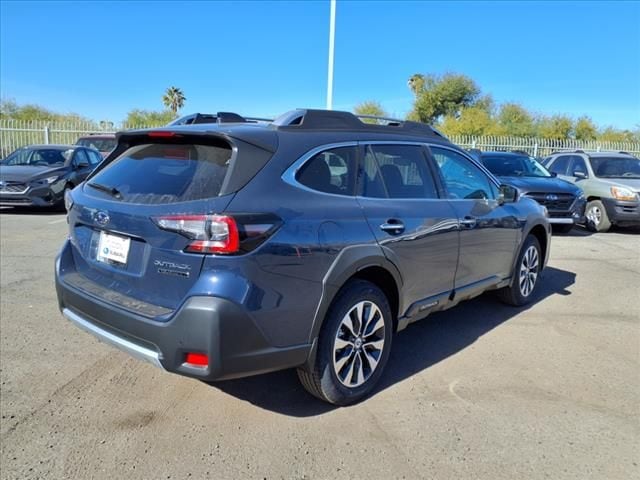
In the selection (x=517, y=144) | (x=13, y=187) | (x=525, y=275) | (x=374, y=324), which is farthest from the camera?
(x=517, y=144)

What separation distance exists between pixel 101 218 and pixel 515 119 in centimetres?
4777

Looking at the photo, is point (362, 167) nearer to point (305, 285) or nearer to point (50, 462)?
point (305, 285)

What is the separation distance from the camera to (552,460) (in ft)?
8.96

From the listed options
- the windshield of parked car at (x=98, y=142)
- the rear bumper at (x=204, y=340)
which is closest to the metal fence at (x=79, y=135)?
the windshield of parked car at (x=98, y=142)

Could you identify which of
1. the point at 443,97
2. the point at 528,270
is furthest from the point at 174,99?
the point at 528,270

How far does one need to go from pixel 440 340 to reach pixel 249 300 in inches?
96.5

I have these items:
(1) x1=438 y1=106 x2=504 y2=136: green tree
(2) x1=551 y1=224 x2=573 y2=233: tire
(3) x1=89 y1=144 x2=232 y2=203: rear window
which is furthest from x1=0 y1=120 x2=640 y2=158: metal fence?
(3) x1=89 y1=144 x2=232 y2=203: rear window

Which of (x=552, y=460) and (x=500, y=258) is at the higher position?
(x=500, y=258)

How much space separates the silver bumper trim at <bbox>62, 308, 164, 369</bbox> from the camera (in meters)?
2.65

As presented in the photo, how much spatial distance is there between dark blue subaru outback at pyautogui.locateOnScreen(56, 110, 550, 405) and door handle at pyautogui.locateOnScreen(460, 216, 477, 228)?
0.16 meters

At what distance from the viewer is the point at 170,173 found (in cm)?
288

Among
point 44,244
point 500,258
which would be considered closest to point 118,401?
point 500,258

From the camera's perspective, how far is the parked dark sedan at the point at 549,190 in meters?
9.45

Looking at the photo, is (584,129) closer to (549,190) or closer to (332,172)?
(549,190)
